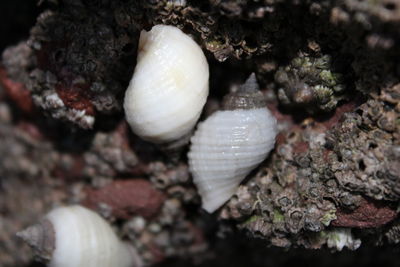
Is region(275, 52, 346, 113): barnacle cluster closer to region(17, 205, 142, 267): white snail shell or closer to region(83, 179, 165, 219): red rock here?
region(83, 179, 165, 219): red rock

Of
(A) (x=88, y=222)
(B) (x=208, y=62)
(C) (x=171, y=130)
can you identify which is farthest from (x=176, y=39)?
(A) (x=88, y=222)

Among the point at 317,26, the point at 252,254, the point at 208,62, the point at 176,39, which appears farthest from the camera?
the point at 252,254

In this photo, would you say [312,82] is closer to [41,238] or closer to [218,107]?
[218,107]

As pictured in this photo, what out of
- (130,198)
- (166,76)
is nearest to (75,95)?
(166,76)

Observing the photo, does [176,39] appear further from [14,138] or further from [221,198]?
[14,138]

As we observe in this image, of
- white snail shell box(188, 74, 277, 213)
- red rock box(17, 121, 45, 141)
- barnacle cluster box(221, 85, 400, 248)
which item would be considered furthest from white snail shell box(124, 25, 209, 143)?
red rock box(17, 121, 45, 141)
